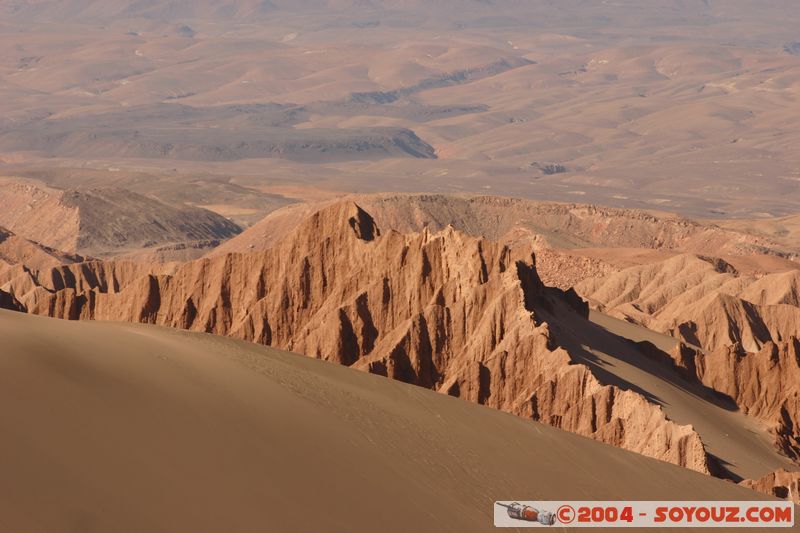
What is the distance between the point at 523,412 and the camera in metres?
48.8

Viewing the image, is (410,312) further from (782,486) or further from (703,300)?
(703,300)

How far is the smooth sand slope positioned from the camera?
19.7 m

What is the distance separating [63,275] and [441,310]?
41526 mm

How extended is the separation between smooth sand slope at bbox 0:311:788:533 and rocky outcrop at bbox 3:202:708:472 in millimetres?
14723

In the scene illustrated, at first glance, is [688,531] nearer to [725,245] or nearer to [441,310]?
[441,310]

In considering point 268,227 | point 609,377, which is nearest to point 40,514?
point 609,377

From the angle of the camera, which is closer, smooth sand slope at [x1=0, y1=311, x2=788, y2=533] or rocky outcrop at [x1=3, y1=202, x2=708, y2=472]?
smooth sand slope at [x1=0, y1=311, x2=788, y2=533]

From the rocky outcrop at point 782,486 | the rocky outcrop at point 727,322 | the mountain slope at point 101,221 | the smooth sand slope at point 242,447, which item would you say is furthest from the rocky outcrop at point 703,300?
the mountain slope at point 101,221

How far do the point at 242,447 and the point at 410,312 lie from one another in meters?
35.5

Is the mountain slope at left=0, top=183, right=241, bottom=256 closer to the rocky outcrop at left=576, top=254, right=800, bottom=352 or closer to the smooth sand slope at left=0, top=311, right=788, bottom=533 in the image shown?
the rocky outcrop at left=576, top=254, right=800, bottom=352

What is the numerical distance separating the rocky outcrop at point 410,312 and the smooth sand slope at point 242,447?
14.7m

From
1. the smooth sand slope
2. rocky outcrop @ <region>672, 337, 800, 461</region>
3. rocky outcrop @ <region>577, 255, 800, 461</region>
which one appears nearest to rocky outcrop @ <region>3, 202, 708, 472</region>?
rocky outcrop @ <region>672, 337, 800, 461</region>

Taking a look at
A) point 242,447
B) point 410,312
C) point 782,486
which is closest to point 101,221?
point 410,312

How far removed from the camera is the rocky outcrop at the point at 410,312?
4881 cm
